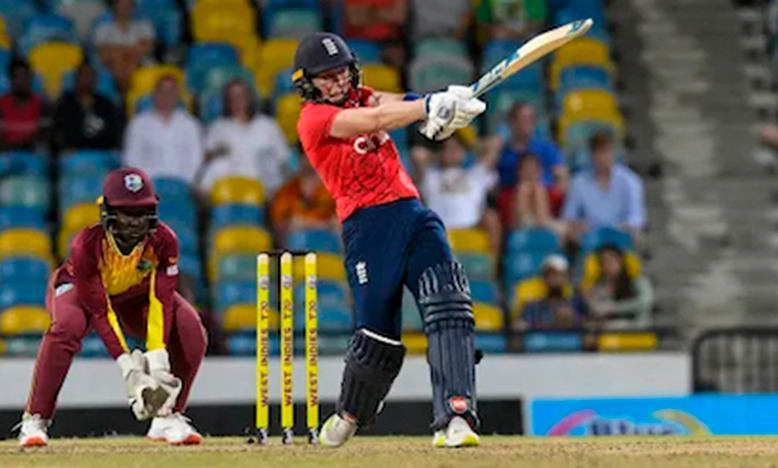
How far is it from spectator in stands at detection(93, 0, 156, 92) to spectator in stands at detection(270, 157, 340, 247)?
209 centimetres

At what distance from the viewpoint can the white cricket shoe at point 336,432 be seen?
383 inches

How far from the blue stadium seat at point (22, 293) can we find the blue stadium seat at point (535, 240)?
3.71 meters

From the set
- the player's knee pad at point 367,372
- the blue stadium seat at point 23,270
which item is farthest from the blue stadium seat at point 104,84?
the player's knee pad at point 367,372

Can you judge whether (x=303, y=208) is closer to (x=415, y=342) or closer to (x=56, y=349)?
(x=415, y=342)

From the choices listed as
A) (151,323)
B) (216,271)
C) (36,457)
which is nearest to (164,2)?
(216,271)

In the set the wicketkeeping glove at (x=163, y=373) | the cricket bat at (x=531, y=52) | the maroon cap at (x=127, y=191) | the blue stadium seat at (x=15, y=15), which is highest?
the blue stadium seat at (x=15, y=15)

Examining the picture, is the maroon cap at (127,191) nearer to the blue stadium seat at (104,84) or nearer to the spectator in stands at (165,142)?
the spectator in stands at (165,142)

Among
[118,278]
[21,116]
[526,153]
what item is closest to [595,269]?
[526,153]

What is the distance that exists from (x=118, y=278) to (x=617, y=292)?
6.16 m

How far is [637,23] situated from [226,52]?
→ 4110mm

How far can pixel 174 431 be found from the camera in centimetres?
1034

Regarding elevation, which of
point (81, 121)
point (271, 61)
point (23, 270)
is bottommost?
point (23, 270)

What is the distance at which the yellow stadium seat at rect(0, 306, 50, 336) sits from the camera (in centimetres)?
1498

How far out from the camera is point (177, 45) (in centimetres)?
1817
